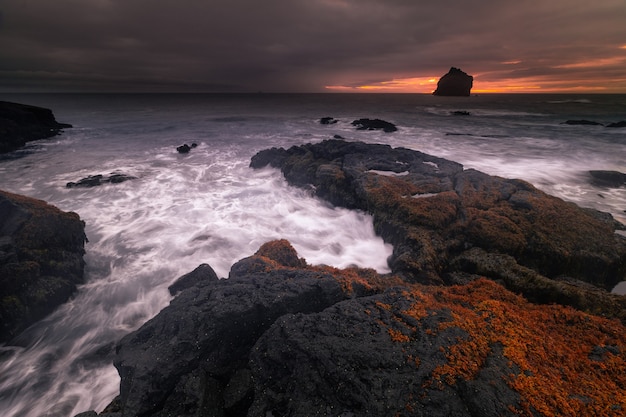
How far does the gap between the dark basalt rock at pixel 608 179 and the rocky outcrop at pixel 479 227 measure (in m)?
10.4

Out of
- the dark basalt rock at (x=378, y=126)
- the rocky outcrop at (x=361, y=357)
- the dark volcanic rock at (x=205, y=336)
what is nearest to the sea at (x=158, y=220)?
the dark volcanic rock at (x=205, y=336)

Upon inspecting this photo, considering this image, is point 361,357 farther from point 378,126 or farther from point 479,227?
point 378,126

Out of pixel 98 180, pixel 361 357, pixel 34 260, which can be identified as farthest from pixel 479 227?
pixel 98 180

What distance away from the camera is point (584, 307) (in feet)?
19.8

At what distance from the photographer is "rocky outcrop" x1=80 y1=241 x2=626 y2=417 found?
365cm

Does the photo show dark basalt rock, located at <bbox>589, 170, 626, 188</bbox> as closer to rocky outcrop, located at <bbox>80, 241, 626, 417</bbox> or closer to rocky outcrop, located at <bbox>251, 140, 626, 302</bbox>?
rocky outcrop, located at <bbox>251, 140, 626, 302</bbox>

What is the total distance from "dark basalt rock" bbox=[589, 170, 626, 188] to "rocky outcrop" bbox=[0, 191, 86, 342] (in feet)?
90.1

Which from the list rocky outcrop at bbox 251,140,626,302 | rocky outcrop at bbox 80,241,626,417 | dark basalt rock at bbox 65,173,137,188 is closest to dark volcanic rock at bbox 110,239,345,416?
rocky outcrop at bbox 80,241,626,417

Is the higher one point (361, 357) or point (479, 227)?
point (361, 357)

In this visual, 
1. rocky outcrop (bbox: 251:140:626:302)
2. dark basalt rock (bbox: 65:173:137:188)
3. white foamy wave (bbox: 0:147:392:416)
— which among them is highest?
rocky outcrop (bbox: 251:140:626:302)

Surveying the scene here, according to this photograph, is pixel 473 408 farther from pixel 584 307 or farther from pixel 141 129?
pixel 141 129

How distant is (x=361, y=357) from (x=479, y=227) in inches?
280

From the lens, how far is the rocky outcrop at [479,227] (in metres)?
8.08

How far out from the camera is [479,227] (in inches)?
363
